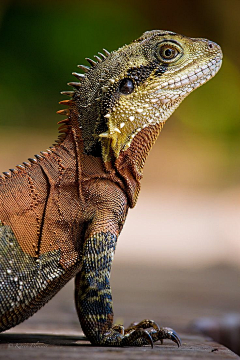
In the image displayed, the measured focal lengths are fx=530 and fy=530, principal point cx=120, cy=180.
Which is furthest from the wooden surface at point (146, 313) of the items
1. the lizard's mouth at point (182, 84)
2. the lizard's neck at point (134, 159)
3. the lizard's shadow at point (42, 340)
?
the lizard's mouth at point (182, 84)

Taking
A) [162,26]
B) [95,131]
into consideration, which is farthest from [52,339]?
[162,26]

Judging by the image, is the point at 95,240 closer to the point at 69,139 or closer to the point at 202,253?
the point at 69,139

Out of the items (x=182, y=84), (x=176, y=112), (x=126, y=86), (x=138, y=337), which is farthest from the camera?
(x=176, y=112)

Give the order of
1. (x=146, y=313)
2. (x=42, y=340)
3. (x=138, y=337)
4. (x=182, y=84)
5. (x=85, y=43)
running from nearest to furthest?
(x=138, y=337) → (x=42, y=340) → (x=182, y=84) → (x=146, y=313) → (x=85, y=43)

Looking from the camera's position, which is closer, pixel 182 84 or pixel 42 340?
pixel 42 340

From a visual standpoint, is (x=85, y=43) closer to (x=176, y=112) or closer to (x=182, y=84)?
(x=176, y=112)

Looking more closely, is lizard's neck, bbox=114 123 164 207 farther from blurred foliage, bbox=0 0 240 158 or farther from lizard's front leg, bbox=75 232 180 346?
blurred foliage, bbox=0 0 240 158

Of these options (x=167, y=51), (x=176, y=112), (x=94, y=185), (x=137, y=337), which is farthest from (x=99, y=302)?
(x=176, y=112)
